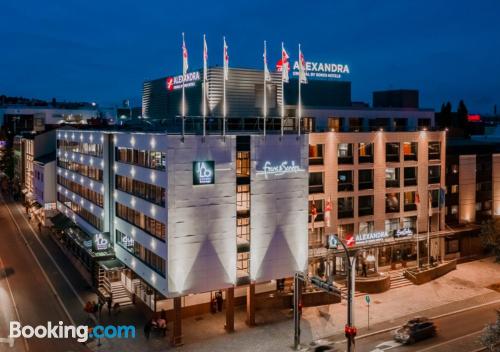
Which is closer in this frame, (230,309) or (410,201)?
(230,309)

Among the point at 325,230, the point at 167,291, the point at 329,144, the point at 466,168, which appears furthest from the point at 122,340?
the point at 466,168

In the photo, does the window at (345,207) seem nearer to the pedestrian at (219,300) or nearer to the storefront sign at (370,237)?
the storefront sign at (370,237)

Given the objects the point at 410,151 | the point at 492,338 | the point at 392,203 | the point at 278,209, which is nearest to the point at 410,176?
the point at 410,151

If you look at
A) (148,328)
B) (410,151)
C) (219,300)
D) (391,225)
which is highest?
(410,151)

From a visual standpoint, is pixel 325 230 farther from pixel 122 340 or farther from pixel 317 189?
pixel 122 340

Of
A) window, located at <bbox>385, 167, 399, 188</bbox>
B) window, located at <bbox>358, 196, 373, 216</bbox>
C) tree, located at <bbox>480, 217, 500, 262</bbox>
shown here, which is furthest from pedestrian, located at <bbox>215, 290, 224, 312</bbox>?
tree, located at <bbox>480, 217, 500, 262</bbox>

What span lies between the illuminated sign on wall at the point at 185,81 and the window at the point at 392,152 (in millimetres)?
23648

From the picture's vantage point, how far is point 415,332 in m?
40.9

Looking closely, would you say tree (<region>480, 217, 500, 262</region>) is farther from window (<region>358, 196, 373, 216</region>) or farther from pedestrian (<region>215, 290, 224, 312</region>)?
pedestrian (<region>215, 290, 224, 312</region>)

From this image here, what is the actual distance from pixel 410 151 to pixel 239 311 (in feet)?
96.3

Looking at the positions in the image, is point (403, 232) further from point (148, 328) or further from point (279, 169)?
point (148, 328)

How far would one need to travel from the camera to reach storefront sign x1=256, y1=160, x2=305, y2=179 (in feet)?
148

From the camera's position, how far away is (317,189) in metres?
56.5

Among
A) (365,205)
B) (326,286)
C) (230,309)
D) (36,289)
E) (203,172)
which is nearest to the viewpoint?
(326,286)
